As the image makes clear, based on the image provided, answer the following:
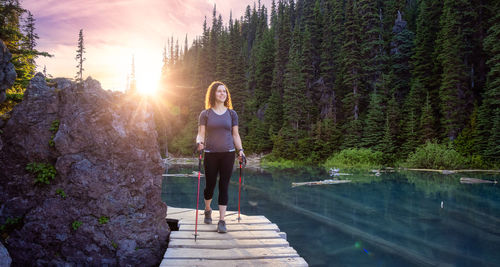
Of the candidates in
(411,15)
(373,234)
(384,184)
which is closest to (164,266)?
(373,234)

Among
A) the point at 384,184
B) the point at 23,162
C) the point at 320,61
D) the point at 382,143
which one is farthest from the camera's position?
the point at 320,61

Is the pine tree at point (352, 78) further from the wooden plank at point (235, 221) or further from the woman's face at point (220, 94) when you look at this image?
the woman's face at point (220, 94)

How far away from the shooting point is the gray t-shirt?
180 inches

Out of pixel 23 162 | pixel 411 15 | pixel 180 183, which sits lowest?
pixel 180 183

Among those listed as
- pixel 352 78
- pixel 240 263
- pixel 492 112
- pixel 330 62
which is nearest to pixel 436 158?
pixel 492 112

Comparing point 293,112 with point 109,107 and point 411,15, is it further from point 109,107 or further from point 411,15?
point 109,107

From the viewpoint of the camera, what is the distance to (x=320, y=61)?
43.7 metres

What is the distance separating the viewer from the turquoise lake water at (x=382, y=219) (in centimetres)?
609

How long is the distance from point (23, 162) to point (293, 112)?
3356cm

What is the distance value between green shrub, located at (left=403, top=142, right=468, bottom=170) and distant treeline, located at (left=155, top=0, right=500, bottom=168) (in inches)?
65.2

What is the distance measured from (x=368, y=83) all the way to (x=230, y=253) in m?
35.7

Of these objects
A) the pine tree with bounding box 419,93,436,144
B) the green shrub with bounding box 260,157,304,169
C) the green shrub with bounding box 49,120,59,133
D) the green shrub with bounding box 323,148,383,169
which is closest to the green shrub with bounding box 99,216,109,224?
the green shrub with bounding box 49,120,59,133

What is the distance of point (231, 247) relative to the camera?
402cm

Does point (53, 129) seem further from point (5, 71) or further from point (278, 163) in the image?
point (278, 163)
